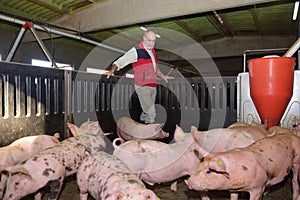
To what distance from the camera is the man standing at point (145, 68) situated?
241cm

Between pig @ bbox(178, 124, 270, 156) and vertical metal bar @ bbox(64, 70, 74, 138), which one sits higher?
vertical metal bar @ bbox(64, 70, 74, 138)

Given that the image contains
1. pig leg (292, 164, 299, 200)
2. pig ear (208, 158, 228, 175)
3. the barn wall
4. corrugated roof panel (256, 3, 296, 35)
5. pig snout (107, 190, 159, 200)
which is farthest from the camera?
corrugated roof panel (256, 3, 296, 35)

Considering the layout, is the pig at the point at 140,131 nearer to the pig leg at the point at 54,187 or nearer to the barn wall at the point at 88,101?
the barn wall at the point at 88,101

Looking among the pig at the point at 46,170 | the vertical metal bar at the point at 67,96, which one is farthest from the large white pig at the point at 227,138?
the vertical metal bar at the point at 67,96

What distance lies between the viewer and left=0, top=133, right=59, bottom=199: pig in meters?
1.38

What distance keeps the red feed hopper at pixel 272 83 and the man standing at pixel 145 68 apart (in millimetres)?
866

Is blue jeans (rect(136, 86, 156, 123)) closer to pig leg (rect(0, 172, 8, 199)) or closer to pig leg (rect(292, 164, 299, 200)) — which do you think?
pig leg (rect(292, 164, 299, 200))

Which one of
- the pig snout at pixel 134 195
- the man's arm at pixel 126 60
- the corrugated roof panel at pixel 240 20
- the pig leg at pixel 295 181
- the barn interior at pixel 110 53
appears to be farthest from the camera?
the corrugated roof panel at pixel 240 20

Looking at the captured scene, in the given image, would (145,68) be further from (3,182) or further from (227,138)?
(3,182)

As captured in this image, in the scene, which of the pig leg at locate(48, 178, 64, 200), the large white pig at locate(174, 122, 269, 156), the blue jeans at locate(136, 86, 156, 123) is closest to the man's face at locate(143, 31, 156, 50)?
the blue jeans at locate(136, 86, 156, 123)

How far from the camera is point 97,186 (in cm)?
121

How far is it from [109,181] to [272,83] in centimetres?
123

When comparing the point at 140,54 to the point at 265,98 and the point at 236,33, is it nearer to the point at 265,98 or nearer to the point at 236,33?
the point at 265,98

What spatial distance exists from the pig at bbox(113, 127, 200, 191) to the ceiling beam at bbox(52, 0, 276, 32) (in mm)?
1731
